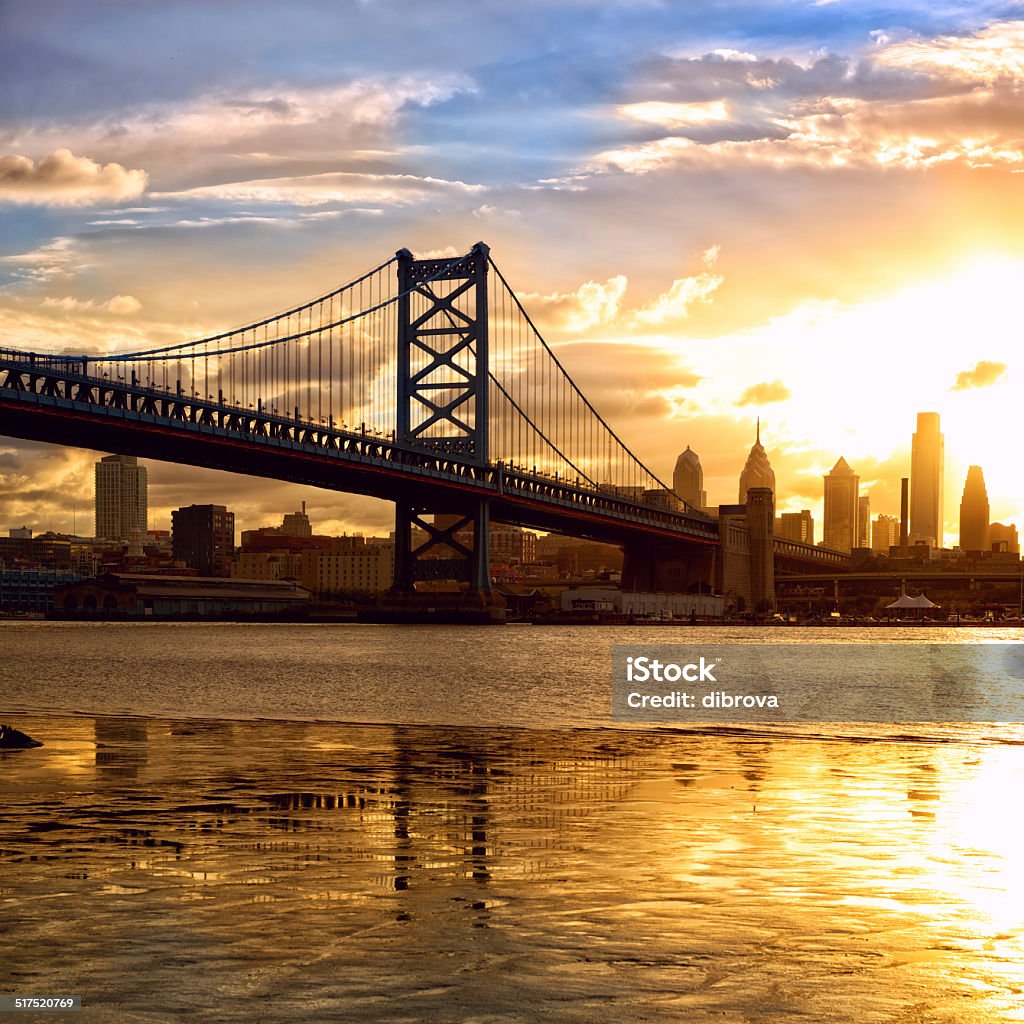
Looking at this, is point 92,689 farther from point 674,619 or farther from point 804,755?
point 674,619

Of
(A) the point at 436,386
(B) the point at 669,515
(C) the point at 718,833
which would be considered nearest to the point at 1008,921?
(C) the point at 718,833

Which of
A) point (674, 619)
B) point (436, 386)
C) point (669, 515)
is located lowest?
point (674, 619)

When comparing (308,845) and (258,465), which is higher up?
(258,465)

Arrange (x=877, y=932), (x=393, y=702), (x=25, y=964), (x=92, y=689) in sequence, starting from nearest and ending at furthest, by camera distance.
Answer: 1. (x=25, y=964)
2. (x=877, y=932)
3. (x=393, y=702)
4. (x=92, y=689)

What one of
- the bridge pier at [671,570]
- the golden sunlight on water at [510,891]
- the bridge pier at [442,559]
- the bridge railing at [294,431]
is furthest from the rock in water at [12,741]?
the bridge pier at [671,570]

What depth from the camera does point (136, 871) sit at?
12742 mm

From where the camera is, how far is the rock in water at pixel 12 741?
904 inches

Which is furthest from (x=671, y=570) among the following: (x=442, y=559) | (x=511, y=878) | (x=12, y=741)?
(x=511, y=878)

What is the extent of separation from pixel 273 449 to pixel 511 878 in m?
75.7

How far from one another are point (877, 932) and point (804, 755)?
46.8 feet

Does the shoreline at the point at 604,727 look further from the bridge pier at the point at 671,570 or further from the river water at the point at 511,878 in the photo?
the bridge pier at the point at 671,570

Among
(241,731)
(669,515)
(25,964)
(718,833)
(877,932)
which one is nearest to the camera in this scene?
(25,964)

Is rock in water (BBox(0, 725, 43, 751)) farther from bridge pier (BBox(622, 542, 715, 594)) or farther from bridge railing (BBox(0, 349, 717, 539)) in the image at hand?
bridge pier (BBox(622, 542, 715, 594))

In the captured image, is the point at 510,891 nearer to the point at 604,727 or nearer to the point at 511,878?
the point at 511,878
